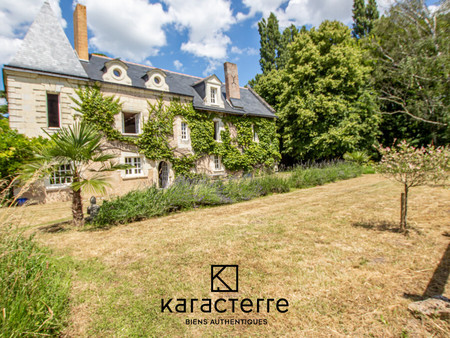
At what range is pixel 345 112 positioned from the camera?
63.1 feet

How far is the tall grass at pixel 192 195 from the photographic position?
6566 millimetres

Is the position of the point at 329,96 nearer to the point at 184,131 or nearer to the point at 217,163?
the point at 217,163

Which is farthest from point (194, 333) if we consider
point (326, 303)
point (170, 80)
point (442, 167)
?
point (170, 80)

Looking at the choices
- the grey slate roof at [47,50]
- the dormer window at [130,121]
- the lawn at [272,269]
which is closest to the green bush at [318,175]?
the lawn at [272,269]

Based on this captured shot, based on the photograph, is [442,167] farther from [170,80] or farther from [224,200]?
[170,80]

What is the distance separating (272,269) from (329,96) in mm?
19436

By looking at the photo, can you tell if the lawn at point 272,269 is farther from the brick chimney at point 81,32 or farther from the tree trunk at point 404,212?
the brick chimney at point 81,32

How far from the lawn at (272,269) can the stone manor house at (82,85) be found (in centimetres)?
664

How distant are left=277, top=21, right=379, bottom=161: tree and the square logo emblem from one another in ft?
59.1

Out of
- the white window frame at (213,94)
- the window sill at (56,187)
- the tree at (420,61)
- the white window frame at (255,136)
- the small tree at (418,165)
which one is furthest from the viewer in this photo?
the white window frame at (255,136)

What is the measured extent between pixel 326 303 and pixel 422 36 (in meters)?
24.8

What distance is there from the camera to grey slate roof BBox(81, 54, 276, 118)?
1370 cm

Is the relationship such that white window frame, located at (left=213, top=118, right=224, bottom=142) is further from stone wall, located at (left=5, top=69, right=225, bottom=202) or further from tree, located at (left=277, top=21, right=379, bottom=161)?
tree, located at (left=277, top=21, right=379, bottom=161)

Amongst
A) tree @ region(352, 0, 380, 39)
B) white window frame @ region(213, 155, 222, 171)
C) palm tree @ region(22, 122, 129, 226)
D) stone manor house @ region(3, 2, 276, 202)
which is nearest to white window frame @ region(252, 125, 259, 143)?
stone manor house @ region(3, 2, 276, 202)
